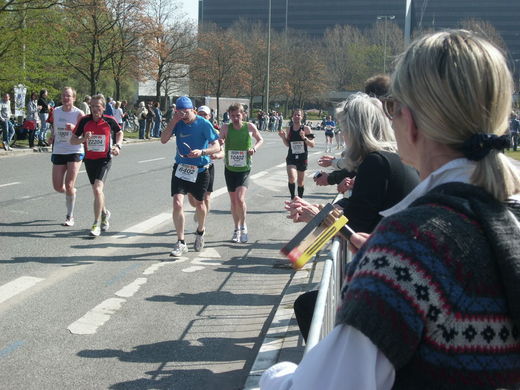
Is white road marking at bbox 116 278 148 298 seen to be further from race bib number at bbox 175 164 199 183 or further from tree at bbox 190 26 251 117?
tree at bbox 190 26 251 117

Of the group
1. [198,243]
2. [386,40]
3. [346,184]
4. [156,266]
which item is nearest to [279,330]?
[346,184]

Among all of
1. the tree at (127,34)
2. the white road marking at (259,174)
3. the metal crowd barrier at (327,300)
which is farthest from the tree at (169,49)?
the metal crowd barrier at (327,300)

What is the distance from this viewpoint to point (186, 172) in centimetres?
830

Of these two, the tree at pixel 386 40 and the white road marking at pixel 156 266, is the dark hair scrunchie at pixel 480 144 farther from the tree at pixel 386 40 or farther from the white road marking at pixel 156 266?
the tree at pixel 386 40

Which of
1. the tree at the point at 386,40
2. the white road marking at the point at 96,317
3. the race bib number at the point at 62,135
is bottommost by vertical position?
the white road marking at the point at 96,317

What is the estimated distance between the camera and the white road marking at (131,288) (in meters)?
6.31

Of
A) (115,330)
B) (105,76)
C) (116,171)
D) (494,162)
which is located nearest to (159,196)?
(116,171)

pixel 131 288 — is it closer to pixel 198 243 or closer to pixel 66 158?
pixel 198 243

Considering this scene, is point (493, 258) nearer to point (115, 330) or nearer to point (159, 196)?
point (115, 330)

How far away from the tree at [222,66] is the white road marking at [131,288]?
5378cm

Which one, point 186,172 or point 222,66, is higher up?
point 222,66

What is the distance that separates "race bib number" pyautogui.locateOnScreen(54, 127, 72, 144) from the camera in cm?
989

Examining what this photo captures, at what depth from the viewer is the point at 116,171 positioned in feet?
55.4

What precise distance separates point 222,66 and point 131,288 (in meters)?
59.0
